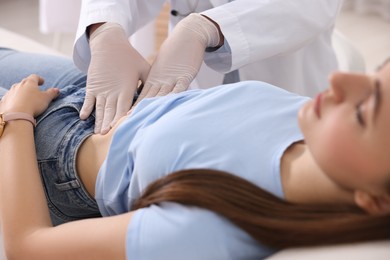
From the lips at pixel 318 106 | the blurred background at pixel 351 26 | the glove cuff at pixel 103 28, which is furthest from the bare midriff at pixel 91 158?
the blurred background at pixel 351 26

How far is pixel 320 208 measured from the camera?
0.97m

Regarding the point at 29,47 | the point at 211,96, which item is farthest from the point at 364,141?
the point at 29,47

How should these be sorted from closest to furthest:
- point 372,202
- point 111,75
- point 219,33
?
point 372,202
point 111,75
point 219,33

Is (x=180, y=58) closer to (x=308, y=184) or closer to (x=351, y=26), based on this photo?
(x=308, y=184)

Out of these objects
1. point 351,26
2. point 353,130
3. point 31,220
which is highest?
point 353,130

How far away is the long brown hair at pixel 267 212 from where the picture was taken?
36.9 inches

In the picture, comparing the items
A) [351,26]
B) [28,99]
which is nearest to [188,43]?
[28,99]

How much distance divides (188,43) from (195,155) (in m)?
0.47

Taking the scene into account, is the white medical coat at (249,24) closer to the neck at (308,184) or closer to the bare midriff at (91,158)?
the bare midriff at (91,158)

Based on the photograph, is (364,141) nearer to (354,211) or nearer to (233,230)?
(354,211)

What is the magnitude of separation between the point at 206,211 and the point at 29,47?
3.66ft

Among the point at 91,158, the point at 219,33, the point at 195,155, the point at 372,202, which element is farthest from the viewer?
the point at 219,33

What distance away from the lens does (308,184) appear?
1.02 meters

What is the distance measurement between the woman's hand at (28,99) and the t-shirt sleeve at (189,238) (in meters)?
0.44
